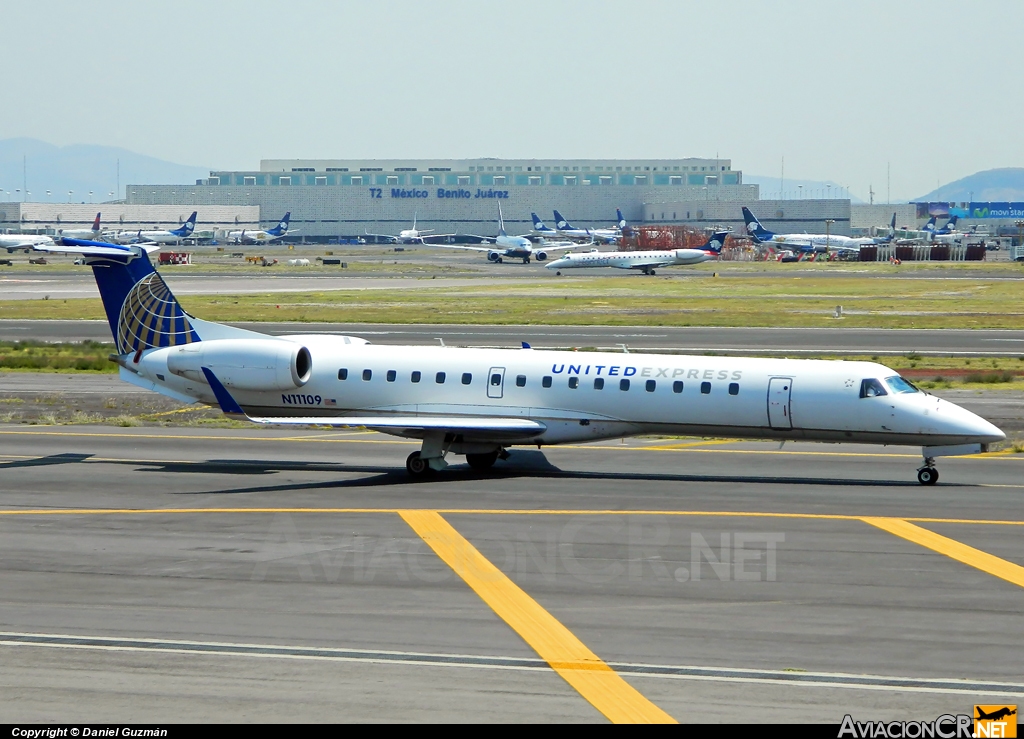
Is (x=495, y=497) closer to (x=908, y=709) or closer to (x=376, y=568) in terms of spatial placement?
(x=376, y=568)

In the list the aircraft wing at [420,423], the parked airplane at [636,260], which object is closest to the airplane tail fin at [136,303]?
the aircraft wing at [420,423]

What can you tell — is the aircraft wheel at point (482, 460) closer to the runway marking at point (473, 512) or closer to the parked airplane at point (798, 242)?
the runway marking at point (473, 512)

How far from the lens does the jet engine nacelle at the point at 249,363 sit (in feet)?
98.4

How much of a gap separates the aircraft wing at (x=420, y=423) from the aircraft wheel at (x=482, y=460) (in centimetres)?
106

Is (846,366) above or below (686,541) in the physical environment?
above

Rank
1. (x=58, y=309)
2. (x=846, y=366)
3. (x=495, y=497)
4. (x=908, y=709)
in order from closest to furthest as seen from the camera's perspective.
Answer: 1. (x=908, y=709)
2. (x=495, y=497)
3. (x=846, y=366)
4. (x=58, y=309)

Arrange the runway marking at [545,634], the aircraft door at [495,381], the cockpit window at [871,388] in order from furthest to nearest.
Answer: the aircraft door at [495,381]
the cockpit window at [871,388]
the runway marking at [545,634]

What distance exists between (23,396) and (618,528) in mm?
27831

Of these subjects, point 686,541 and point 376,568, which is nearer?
point 376,568

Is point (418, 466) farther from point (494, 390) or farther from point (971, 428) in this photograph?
point (971, 428)

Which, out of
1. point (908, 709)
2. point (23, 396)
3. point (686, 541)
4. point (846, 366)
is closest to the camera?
point (908, 709)

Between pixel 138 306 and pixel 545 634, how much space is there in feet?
63.3

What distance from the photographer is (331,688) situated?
539 inches

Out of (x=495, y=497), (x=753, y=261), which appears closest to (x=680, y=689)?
(x=495, y=497)
